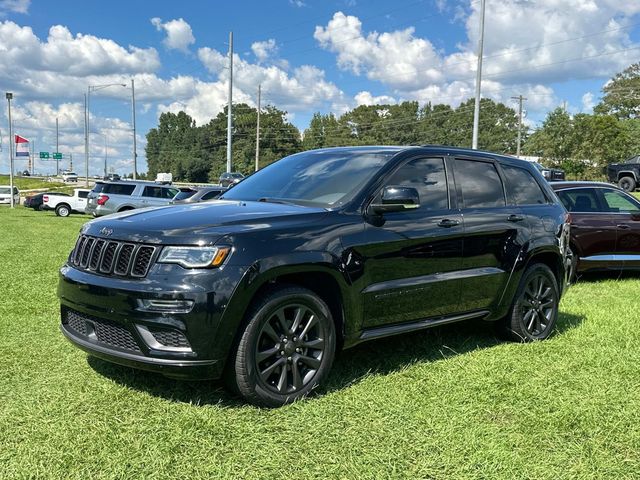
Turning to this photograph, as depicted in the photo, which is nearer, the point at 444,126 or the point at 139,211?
the point at 139,211

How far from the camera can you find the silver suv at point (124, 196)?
71.3ft

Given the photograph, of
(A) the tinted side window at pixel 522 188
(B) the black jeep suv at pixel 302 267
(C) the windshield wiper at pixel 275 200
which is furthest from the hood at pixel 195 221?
(A) the tinted side window at pixel 522 188

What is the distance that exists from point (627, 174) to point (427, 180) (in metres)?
26.7

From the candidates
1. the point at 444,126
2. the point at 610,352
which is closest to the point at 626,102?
the point at 444,126

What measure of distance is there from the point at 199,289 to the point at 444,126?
95.1m

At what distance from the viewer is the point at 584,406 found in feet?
13.0

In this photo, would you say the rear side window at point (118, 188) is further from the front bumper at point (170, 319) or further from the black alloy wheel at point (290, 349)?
the black alloy wheel at point (290, 349)

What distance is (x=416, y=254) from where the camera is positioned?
4508mm

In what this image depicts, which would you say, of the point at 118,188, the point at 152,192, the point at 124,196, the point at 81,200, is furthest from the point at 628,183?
the point at 81,200

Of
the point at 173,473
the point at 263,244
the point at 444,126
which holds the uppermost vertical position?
the point at 444,126

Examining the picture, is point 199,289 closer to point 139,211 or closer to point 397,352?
point 139,211

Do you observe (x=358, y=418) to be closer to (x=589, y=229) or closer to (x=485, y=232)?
(x=485, y=232)

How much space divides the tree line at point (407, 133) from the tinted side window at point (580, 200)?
43.2m

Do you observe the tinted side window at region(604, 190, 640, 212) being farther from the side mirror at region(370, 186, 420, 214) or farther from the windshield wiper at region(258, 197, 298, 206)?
the windshield wiper at region(258, 197, 298, 206)
